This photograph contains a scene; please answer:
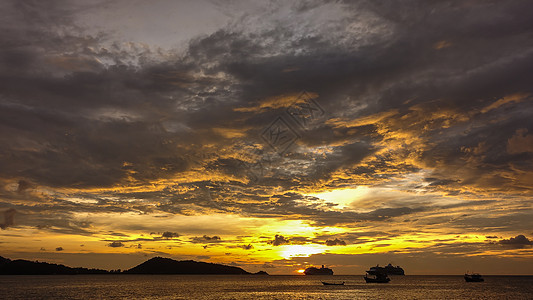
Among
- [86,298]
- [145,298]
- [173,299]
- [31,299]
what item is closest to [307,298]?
[173,299]

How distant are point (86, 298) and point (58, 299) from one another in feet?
33.5

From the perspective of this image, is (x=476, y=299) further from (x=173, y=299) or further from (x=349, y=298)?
(x=173, y=299)

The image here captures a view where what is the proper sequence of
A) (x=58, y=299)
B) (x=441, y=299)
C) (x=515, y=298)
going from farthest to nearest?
(x=515, y=298) < (x=441, y=299) < (x=58, y=299)

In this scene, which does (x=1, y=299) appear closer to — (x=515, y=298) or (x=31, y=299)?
(x=31, y=299)

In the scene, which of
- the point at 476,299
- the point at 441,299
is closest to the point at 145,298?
the point at 441,299

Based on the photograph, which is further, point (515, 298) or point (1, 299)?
point (515, 298)

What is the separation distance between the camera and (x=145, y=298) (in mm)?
163375

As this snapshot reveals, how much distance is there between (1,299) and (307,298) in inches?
4953

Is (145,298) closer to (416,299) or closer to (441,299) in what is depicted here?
(416,299)

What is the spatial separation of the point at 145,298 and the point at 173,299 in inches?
535

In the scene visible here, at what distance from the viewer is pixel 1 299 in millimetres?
158750

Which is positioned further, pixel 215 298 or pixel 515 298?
pixel 515 298

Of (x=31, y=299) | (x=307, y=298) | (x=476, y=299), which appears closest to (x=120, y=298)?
(x=31, y=299)

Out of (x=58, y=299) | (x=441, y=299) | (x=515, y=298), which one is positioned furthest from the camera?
(x=515, y=298)
